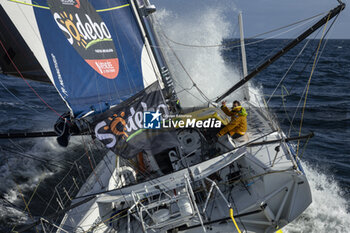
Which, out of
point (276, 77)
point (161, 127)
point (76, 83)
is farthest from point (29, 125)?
point (276, 77)

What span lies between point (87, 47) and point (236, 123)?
137 inches

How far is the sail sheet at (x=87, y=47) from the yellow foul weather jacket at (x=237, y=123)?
6.59ft

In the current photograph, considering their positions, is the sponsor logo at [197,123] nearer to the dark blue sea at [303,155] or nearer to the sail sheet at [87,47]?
the sail sheet at [87,47]

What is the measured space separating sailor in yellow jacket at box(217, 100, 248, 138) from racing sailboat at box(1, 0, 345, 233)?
18cm

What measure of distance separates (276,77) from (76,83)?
17233 mm

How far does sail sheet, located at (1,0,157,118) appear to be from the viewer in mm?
5711

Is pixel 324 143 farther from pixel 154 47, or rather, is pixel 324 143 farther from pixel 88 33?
pixel 88 33

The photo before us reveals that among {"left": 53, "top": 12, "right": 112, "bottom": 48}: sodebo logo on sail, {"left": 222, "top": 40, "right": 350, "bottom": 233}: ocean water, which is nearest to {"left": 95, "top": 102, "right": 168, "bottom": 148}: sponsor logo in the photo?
{"left": 53, "top": 12, "right": 112, "bottom": 48}: sodebo logo on sail

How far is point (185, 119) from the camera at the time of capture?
709 centimetres

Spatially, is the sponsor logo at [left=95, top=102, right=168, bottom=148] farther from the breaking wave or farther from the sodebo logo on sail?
the breaking wave

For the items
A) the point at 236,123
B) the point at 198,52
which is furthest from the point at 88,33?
the point at 198,52

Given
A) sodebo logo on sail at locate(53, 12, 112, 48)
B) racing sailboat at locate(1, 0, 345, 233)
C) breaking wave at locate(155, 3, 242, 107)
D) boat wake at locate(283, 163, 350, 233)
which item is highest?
breaking wave at locate(155, 3, 242, 107)

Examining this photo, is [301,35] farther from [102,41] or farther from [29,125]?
[29,125]

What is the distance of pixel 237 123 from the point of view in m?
6.91
